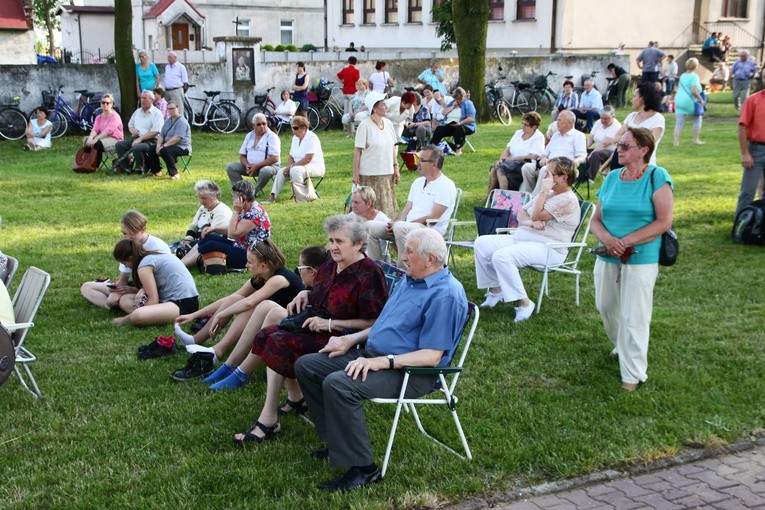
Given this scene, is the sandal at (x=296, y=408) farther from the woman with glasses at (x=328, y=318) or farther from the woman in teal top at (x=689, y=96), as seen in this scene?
the woman in teal top at (x=689, y=96)

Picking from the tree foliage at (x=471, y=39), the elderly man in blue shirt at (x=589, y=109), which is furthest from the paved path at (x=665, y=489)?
the tree foliage at (x=471, y=39)

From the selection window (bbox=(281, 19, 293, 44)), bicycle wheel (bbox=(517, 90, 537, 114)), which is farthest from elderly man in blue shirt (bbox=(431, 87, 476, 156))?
window (bbox=(281, 19, 293, 44))

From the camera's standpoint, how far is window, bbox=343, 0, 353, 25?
41.5 metres

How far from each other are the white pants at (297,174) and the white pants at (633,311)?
727 centimetres

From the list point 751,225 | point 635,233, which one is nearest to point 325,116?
point 751,225

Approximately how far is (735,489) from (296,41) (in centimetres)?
4961

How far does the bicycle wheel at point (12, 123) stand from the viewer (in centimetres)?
1964

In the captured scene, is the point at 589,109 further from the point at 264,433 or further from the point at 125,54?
the point at 264,433

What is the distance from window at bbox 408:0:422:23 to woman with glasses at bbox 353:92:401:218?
28750mm

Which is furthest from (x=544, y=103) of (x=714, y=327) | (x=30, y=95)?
(x=714, y=327)

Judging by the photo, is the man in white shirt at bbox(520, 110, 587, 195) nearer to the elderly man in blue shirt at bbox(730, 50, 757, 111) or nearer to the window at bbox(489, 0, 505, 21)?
the elderly man in blue shirt at bbox(730, 50, 757, 111)

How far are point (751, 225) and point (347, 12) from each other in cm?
3465

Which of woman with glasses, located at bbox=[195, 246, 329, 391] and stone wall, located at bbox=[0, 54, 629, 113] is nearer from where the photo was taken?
woman with glasses, located at bbox=[195, 246, 329, 391]

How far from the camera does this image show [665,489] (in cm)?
440
